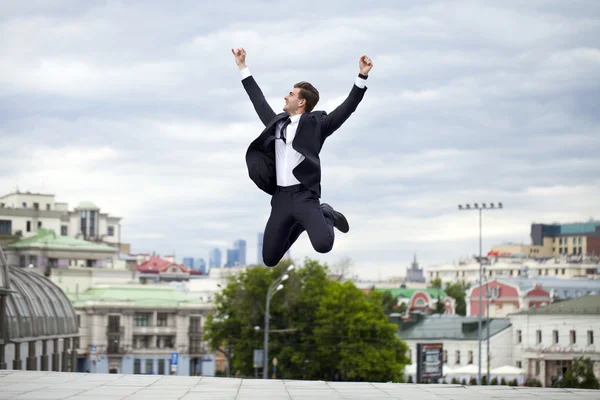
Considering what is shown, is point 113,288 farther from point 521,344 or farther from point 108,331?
point 521,344

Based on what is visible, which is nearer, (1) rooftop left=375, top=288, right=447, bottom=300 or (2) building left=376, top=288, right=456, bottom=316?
(2) building left=376, top=288, right=456, bottom=316

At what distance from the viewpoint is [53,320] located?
152 feet

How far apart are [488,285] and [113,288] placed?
50071 millimetres

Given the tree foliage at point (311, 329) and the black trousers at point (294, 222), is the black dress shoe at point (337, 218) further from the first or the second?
the tree foliage at point (311, 329)

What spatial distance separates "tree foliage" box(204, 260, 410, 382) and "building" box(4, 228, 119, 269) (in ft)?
120

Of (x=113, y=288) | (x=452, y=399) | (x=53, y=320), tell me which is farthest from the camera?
(x=113, y=288)

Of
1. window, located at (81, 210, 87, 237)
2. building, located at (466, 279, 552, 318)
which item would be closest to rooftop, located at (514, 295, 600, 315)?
building, located at (466, 279, 552, 318)

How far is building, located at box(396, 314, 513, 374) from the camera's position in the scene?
335 feet

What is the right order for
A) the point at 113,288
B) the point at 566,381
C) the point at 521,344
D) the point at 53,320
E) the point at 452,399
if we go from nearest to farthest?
the point at 452,399 < the point at 53,320 < the point at 566,381 < the point at 521,344 < the point at 113,288

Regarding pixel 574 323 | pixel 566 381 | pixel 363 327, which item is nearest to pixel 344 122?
pixel 566 381

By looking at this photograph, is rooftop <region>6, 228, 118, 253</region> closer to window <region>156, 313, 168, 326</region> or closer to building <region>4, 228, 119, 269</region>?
building <region>4, 228, 119, 269</region>

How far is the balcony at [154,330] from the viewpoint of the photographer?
106 metres

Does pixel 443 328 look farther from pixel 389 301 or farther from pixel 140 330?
pixel 389 301

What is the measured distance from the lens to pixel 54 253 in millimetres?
117438
